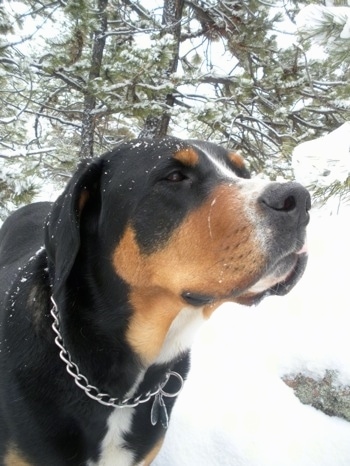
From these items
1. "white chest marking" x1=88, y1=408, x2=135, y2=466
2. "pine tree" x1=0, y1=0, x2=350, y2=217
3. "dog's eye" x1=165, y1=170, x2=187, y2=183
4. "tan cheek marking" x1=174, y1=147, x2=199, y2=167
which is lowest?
"white chest marking" x1=88, y1=408, x2=135, y2=466

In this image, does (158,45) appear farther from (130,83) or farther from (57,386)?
(57,386)

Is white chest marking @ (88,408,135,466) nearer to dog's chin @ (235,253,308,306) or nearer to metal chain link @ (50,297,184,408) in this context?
metal chain link @ (50,297,184,408)

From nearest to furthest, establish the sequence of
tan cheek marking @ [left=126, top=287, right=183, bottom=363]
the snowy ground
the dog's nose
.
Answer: the dog's nose, tan cheek marking @ [left=126, top=287, right=183, bottom=363], the snowy ground

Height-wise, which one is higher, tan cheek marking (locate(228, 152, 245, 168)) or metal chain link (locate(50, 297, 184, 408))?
tan cheek marking (locate(228, 152, 245, 168))

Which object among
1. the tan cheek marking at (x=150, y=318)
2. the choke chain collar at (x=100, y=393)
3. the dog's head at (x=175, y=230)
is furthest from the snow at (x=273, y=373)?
the dog's head at (x=175, y=230)

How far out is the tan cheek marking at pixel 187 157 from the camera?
2.06m

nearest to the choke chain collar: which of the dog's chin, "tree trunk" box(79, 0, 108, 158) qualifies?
the dog's chin

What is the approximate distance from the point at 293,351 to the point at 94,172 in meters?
2.43

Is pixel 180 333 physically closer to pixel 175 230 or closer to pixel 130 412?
pixel 130 412

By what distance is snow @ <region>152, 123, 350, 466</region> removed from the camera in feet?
9.34

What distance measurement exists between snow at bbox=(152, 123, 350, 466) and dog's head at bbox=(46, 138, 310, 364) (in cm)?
126

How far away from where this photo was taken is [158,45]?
588 cm

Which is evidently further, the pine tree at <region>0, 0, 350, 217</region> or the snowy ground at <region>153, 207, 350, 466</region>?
the pine tree at <region>0, 0, 350, 217</region>

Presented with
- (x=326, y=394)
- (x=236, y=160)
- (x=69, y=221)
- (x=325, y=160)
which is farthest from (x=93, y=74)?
(x=326, y=394)
